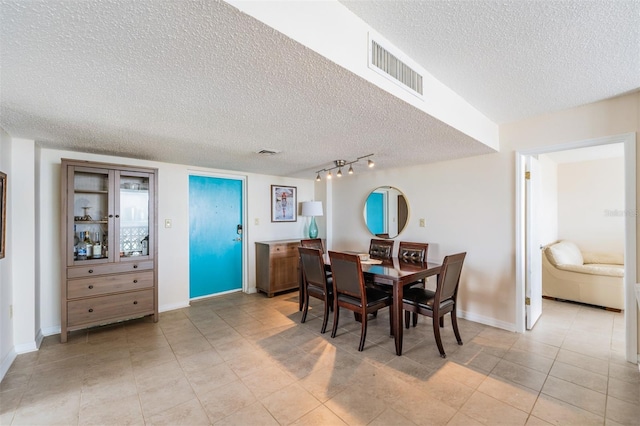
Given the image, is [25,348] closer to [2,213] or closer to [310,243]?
[2,213]

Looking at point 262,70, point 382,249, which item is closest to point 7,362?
point 262,70

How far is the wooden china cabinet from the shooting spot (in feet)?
9.07

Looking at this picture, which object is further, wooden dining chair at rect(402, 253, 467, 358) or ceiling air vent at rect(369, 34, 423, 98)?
wooden dining chair at rect(402, 253, 467, 358)

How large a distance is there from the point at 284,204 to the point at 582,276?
4543 millimetres

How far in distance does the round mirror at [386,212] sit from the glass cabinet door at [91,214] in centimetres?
348

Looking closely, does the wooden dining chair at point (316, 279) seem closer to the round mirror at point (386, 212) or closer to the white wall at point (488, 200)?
the round mirror at point (386, 212)

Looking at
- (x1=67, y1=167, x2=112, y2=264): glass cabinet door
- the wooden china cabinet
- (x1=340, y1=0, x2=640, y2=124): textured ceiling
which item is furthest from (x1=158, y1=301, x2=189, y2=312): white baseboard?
(x1=340, y1=0, x2=640, y2=124): textured ceiling

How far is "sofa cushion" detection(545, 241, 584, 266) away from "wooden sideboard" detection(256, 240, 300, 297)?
3757mm

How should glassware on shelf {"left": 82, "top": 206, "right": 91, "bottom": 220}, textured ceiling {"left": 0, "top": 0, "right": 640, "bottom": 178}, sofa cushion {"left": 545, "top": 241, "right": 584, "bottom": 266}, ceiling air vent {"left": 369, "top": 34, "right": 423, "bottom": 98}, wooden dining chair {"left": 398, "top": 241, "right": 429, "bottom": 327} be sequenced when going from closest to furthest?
textured ceiling {"left": 0, "top": 0, "right": 640, "bottom": 178}, ceiling air vent {"left": 369, "top": 34, "right": 423, "bottom": 98}, glassware on shelf {"left": 82, "top": 206, "right": 91, "bottom": 220}, wooden dining chair {"left": 398, "top": 241, "right": 429, "bottom": 327}, sofa cushion {"left": 545, "top": 241, "right": 584, "bottom": 266}

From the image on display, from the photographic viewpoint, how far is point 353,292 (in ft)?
8.75

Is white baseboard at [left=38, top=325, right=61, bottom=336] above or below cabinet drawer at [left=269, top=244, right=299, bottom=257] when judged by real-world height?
below

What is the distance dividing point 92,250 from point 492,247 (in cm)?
446

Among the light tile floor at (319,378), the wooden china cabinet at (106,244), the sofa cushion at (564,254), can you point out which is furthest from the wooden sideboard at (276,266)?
the sofa cushion at (564,254)

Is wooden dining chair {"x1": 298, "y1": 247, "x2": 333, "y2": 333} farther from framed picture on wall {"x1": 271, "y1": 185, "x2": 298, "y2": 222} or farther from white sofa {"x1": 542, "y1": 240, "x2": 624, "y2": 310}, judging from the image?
white sofa {"x1": 542, "y1": 240, "x2": 624, "y2": 310}
